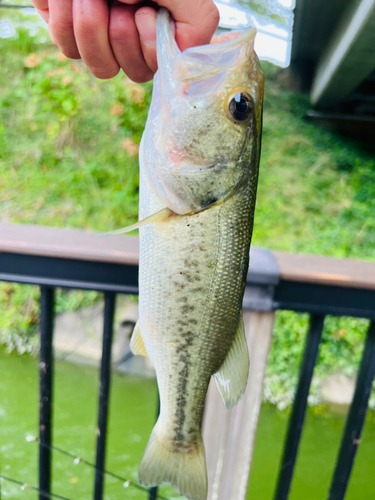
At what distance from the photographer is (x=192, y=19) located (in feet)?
1.92

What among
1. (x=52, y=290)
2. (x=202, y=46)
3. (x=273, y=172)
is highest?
(x=202, y=46)

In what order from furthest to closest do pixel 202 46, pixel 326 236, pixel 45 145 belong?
pixel 45 145, pixel 326 236, pixel 202 46

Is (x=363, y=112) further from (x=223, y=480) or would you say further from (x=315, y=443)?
(x=223, y=480)

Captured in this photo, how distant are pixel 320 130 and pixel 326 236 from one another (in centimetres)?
197

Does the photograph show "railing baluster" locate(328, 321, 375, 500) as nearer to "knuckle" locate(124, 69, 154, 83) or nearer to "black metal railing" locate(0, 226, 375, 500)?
"black metal railing" locate(0, 226, 375, 500)

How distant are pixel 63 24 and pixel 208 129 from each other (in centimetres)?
28

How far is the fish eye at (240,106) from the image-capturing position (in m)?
0.67

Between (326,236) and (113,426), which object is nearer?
(113,426)

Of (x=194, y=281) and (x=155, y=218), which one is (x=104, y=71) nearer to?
(x=155, y=218)

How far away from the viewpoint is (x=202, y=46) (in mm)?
614

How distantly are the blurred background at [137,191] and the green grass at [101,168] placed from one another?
17 millimetres

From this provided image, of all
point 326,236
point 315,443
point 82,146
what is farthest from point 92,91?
point 315,443

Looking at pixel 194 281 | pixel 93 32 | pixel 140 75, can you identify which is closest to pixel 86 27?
pixel 93 32

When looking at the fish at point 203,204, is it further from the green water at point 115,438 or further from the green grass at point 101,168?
the green grass at point 101,168
